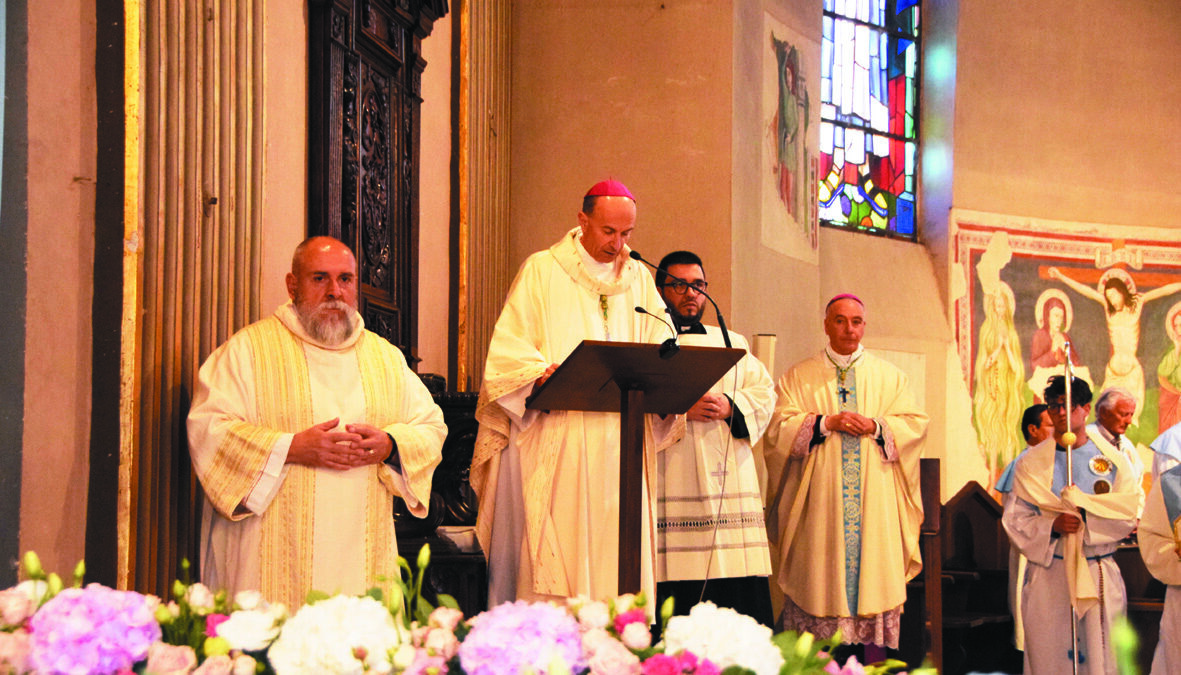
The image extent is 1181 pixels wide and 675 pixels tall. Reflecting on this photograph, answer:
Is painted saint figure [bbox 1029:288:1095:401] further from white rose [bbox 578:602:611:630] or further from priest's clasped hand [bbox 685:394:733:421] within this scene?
white rose [bbox 578:602:611:630]

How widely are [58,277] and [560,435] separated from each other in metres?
1.78

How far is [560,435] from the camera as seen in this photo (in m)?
4.56

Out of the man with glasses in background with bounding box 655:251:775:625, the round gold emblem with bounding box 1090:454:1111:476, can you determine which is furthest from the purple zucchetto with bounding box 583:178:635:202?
the round gold emblem with bounding box 1090:454:1111:476

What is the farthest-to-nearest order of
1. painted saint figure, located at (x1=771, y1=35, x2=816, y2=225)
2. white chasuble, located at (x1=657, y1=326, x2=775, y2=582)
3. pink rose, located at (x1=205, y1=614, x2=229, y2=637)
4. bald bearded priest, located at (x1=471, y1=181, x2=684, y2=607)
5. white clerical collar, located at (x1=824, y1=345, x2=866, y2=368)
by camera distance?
painted saint figure, located at (x1=771, y1=35, x2=816, y2=225)
white clerical collar, located at (x1=824, y1=345, x2=866, y2=368)
white chasuble, located at (x1=657, y1=326, x2=775, y2=582)
bald bearded priest, located at (x1=471, y1=181, x2=684, y2=607)
pink rose, located at (x1=205, y1=614, x2=229, y2=637)

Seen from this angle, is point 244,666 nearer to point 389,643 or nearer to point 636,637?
point 389,643

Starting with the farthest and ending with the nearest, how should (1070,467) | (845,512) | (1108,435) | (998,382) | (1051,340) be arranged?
(1051,340) → (998,382) → (1108,435) → (845,512) → (1070,467)

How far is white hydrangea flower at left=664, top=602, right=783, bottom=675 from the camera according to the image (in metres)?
1.33

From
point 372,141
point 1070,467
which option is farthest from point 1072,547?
point 372,141

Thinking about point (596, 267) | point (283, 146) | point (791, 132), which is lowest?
point (596, 267)

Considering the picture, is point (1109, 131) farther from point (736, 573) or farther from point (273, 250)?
point (273, 250)

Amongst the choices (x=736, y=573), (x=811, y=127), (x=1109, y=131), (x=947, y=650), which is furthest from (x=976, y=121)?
(x=736, y=573)

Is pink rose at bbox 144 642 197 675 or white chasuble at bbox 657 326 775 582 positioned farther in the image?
white chasuble at bbox 657 326 775 582

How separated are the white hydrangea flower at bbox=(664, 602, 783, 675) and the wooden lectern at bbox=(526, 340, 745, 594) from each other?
2.24m

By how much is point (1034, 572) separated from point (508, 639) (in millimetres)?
6063
